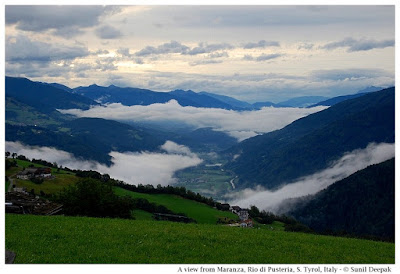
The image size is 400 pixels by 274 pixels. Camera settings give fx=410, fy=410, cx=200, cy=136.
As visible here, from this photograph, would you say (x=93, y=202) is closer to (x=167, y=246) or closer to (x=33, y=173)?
(x=167, y=246)

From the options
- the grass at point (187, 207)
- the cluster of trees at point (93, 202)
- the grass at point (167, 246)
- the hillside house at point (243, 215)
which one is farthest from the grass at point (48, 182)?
the grass at point (167, 246)

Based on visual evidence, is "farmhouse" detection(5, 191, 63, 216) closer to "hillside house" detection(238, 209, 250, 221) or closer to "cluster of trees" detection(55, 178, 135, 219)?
"cluster of trees" detection(55, 178, 135, 219)

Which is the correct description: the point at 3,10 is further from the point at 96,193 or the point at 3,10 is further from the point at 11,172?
the point at 11,172

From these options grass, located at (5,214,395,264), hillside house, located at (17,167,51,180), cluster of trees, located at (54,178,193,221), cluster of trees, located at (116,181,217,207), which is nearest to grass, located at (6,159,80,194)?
hillside house, located at (17,167,51,180)

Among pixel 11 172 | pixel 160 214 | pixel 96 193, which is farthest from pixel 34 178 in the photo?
pixel 96 193

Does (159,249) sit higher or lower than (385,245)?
higher

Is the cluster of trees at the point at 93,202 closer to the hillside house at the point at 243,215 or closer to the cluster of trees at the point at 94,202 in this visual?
the cluster of trees at the point at 94,202

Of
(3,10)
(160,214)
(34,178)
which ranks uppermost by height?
(3,10)
